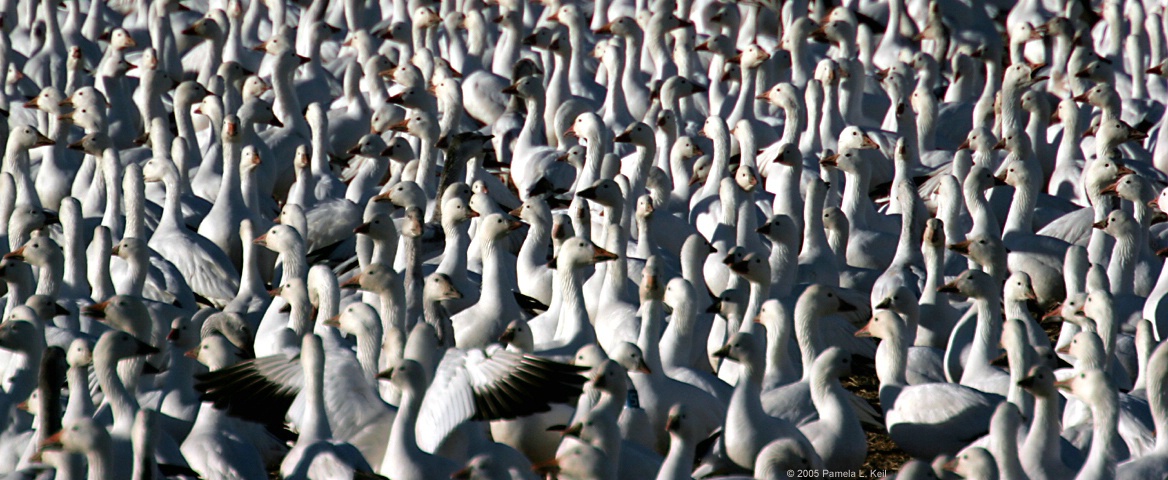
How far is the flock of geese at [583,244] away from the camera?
309 inches

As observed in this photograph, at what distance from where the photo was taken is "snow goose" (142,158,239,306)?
10953 mm

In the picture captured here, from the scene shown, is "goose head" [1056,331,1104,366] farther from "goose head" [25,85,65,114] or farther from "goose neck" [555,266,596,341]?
"goose head" [25,85,65,114]

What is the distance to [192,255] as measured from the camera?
36.4 ft

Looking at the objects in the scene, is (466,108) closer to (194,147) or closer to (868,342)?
(194,147)

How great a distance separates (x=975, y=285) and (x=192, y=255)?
4576 mm

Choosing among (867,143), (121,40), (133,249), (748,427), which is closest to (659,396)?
(748,427)

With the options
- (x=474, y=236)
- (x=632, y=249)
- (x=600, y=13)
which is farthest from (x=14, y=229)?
(x=600, y=13)

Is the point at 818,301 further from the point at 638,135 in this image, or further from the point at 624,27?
the point at 624,27

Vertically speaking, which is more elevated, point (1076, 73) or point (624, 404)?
point (624, 404)

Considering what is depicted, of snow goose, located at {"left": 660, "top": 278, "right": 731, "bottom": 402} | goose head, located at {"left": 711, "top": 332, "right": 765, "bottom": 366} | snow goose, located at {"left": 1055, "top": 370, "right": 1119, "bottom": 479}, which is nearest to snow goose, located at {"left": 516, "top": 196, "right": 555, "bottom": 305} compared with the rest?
snow goose, located at {"left": 660, "top": 278, "right": 731, "bottom": 402}

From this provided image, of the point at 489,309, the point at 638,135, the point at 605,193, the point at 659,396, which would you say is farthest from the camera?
the point at 638,135

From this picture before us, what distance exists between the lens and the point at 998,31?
754 inches

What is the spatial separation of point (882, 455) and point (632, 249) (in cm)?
289

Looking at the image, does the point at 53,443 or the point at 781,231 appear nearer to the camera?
the point at 53,443
